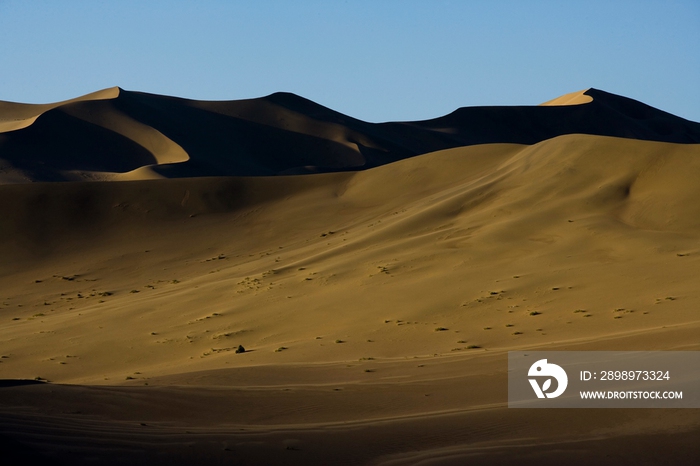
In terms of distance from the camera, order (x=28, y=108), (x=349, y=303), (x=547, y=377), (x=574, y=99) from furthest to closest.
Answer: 1. (x=574, y=99)
2. (x=28, y=108)
3. (x=349, y=303)
4. (x=547, y=377)

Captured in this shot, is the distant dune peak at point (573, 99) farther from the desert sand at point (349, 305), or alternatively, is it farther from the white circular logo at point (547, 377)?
the white circular logo at point (547, 377)

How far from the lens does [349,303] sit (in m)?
21.0

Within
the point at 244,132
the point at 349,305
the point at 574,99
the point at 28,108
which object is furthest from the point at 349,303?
the point at 574,99

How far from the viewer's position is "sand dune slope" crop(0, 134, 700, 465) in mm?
8195

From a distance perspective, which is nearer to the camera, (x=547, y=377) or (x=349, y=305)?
(x=547, y=377)

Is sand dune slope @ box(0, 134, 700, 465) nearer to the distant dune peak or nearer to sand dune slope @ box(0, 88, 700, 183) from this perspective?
sand dune slope @ box(0, 88, 700, 183)

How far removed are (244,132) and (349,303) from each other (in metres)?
72.0

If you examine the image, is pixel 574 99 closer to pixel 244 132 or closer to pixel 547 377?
pixel 244 132

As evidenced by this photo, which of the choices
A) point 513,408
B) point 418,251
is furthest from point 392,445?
point 418,251

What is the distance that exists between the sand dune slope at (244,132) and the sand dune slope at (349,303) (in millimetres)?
30964

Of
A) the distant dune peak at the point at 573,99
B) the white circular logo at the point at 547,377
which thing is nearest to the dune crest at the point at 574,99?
the distant dune peak at the point at 573,99

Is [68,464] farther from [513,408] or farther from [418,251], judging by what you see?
[418,251]

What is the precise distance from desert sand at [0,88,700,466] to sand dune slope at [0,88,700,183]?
30.7m

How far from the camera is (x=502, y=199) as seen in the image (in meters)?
29.7
